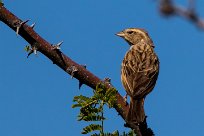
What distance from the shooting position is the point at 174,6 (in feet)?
2.16

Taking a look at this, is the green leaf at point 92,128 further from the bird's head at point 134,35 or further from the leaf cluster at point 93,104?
the bird's head at point 134,35

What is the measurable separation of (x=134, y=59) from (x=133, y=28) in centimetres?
201

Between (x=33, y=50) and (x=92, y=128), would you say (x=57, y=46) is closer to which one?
(x=33, y=50)

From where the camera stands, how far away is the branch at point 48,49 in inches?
142

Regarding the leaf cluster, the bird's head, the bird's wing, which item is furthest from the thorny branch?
the bird's head

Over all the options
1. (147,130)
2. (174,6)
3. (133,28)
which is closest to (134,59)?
(133,28)

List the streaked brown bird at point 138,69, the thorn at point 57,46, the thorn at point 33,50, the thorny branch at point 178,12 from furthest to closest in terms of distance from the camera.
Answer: the streaked brown bird at point 138,69 < the thorn at point 57,46 < the thorn at point 33,50 < the thorny branch at point 178,12

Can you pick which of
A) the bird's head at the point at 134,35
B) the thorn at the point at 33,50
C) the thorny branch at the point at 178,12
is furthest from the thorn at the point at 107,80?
the bird's head at the point at 134,35

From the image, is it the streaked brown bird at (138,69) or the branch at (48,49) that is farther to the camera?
the streaked brown bird at (138,69)

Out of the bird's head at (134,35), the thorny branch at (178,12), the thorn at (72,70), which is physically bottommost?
the thorny branch at (178,12)

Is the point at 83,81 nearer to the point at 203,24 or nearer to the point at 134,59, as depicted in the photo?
the point at 203,24

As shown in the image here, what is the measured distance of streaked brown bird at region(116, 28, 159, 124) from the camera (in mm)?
5742

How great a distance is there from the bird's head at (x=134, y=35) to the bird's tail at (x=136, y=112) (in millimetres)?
3514

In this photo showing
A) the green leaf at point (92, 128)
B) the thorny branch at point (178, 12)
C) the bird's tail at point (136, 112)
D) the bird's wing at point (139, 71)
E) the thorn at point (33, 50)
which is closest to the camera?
the thorny branch at point (178, 12)
